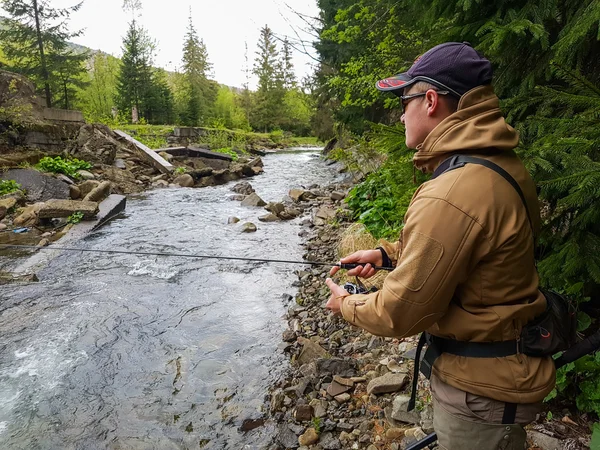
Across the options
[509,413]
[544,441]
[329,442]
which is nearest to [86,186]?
[329,442]

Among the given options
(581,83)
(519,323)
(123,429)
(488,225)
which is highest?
(581,83)

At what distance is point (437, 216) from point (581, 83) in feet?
5.36

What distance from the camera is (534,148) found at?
8.04 feet

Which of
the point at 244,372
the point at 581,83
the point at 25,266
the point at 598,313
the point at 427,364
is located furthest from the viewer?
the point at 25,266

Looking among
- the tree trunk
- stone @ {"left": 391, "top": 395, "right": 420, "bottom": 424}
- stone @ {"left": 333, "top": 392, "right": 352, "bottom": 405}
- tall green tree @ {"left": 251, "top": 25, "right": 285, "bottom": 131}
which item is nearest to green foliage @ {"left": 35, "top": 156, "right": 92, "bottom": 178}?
the tree trunk

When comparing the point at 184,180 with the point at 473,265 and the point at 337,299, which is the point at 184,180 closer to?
the point at 337,299

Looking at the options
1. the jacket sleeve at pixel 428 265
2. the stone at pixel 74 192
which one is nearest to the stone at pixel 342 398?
the jacket sleeve at pixel 428 265

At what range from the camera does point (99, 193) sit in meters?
12.3

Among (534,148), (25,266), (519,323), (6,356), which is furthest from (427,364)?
(25,266)

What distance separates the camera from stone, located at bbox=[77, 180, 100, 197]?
500 inches

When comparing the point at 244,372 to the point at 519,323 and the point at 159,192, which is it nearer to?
the point at 519,323

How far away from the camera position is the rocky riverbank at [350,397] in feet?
9.26

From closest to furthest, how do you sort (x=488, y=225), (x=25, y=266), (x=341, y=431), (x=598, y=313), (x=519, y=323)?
(x=488, y=225)
(x=519, y=323)
(x=598, y=313)
(x=341, y=431)
(x=25, y=266)

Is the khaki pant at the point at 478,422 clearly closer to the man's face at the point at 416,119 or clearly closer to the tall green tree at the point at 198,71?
the man's face at the point at 416,119
